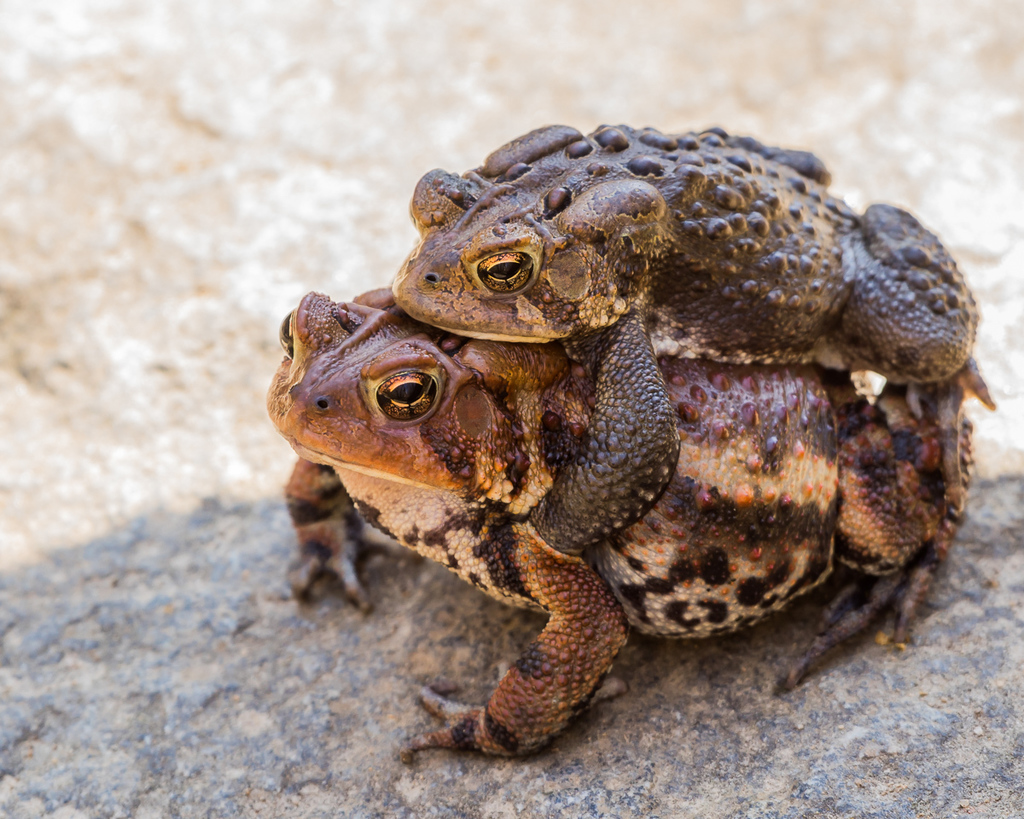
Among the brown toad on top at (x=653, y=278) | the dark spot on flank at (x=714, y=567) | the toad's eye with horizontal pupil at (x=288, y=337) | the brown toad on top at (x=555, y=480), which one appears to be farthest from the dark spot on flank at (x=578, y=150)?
the dark spot on flank at (x=714, y=567)

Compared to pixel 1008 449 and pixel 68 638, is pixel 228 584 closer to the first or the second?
pixel 68 638

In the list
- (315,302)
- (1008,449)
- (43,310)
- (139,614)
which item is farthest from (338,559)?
(1008,449)

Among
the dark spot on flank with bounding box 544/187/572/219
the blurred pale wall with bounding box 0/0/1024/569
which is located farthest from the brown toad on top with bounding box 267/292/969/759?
the blurred pale wall with bounding box 0/0/1024/569

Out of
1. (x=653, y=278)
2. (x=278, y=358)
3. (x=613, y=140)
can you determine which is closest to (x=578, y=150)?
(x=613, y=140)

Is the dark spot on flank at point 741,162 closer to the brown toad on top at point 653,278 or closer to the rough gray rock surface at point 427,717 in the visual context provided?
the brown toad on top at point 653,278

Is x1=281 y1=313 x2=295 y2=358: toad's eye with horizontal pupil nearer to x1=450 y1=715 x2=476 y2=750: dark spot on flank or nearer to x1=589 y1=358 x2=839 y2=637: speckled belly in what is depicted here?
x1=589 y1=358 x2=839 y2=637: speckled belly

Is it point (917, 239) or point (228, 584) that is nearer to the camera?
point (917, 239)

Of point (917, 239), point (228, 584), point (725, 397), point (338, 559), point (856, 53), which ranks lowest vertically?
point (228, 584)
